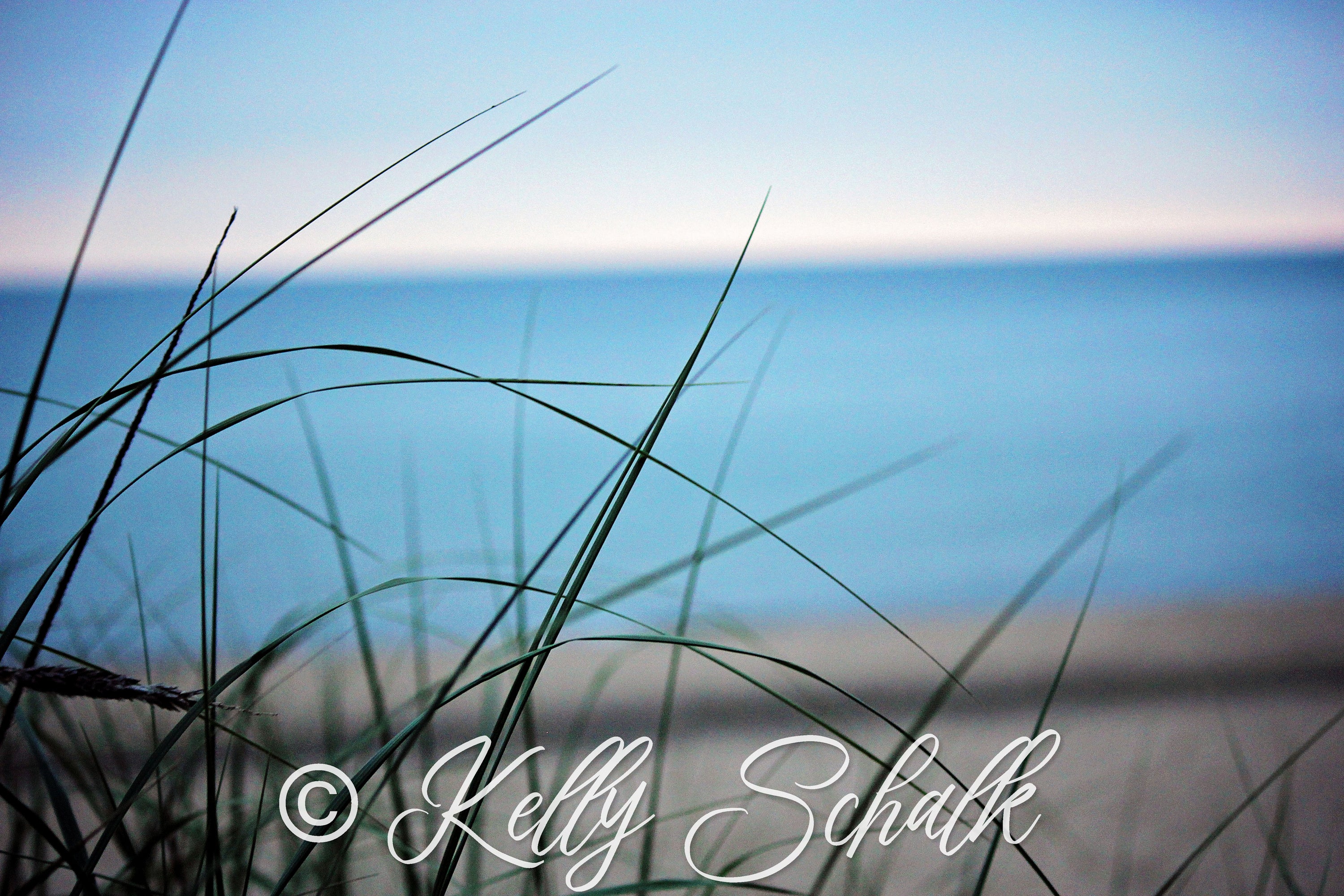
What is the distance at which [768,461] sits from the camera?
449cm

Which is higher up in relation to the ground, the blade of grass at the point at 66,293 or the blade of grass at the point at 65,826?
the blade of grass at the point at 66,293

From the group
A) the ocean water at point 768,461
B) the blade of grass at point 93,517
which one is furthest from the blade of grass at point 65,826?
the ocean water at point 768,461

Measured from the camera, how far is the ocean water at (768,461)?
1975 mm

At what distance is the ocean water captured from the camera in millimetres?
1975

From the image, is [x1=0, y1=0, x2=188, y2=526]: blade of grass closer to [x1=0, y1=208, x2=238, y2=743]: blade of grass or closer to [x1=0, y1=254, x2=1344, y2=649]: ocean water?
[x1=0, y1=208, x2=238, y2=743]: blade of grass

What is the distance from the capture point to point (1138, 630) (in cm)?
101

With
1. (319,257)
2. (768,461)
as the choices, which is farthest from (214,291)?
(768,461)

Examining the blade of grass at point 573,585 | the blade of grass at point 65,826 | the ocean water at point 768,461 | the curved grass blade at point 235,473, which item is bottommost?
the blade of grass at point 65,826

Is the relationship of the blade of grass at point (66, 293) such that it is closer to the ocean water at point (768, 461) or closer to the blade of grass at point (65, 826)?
the blade of grass at point (65, 826)

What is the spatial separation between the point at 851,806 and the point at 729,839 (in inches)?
4.5

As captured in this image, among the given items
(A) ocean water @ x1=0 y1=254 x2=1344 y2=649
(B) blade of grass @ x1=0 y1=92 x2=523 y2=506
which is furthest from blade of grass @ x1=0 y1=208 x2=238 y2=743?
(A) ocean water @ x1=0 y1=254 x2=1344 y2=649

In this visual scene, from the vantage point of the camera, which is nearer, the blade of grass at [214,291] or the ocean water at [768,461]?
the blade of grass at [214,291]

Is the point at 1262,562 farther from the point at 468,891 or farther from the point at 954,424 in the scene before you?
the point at 468,891

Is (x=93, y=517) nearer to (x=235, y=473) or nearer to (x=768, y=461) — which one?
(x=235, y=473)
